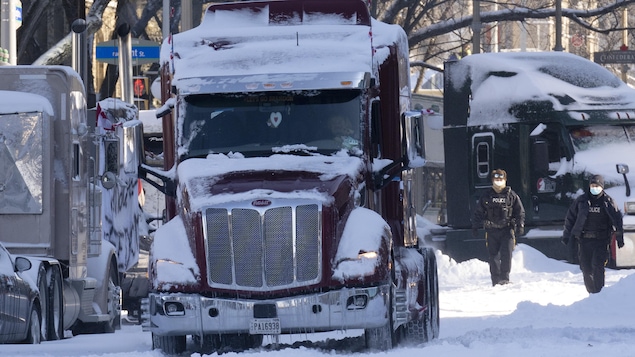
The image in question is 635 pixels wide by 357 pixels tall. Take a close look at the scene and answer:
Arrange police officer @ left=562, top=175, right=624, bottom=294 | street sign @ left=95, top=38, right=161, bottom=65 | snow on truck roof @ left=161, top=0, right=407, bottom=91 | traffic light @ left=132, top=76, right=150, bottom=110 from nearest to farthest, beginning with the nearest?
snow on truck roof @ left=161, top=0, right=407, bottom=91, police officer @ left=562, top=175, right=624, bottom=294, street sign @ left=95, top=38, right=161, bottom=65, traffic light @ left=132, top=76, right=150, bottom=110

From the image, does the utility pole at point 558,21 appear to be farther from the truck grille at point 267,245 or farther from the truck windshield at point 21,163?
the truck grille at point 267,245

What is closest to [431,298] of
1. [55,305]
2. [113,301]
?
[55,305]

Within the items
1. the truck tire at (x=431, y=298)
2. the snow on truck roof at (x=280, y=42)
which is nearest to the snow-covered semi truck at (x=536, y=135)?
the truck tire at (x=431, y=298)

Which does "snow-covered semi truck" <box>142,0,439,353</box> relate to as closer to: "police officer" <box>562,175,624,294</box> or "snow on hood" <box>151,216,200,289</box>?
"snow on hood" <box>151,216,200,289</box>

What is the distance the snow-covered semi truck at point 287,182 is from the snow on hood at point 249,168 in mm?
18

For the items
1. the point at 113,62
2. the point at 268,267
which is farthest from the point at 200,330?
the point at 113,62

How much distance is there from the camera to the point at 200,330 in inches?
505

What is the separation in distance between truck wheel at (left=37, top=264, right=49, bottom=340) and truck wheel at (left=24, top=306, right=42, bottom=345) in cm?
13

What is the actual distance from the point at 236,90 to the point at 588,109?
15271 mm

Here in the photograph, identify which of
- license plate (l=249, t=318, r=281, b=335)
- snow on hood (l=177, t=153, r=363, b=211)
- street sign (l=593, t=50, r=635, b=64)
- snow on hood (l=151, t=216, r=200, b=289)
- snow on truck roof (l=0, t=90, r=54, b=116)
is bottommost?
license plate (l=249, t=318, r=281, b=335)

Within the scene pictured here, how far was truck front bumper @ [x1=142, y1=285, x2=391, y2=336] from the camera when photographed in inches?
500

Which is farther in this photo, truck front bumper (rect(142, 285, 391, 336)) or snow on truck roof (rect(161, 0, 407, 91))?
snow on truck roof (rect(161, 0, 407, 91))

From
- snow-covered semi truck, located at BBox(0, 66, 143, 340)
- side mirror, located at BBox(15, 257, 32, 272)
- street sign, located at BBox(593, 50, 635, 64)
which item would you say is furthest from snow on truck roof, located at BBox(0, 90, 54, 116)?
street sign, located at BBox(593, 50, 635, 64)

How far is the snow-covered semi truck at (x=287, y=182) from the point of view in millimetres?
12734
